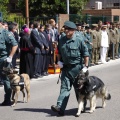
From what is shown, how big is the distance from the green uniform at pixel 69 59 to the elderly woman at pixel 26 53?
18.2 feet

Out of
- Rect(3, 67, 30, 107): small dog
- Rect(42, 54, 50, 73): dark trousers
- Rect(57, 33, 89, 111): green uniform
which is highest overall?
Rect(57, 33, 89, 111): green uniform

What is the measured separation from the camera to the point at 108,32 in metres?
19.2

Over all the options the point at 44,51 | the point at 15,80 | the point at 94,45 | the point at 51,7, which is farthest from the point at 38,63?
the point at 51,7

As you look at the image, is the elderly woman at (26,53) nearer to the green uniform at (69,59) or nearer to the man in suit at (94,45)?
the man in suit at (94,45)

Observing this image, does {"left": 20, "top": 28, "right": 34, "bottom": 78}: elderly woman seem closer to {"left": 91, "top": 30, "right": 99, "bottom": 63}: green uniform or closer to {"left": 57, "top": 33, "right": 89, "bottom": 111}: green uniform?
{"left": 91, "top": 30, "right": 99, "bottom": 63}: green uniform

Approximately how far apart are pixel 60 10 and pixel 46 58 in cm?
2704

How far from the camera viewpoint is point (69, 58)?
8109 mm

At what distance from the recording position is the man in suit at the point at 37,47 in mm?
13922

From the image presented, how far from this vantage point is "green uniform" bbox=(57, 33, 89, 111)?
318 inches

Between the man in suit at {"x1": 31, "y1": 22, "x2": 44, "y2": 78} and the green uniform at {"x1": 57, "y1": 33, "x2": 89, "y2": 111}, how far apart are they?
18.9 ft

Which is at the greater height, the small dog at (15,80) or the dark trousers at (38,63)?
the small dog at (15,80)

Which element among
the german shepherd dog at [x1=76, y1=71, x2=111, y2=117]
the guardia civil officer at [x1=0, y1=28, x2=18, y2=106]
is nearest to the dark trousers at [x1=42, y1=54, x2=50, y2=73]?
the guardia civil officer at [x1=0, y1=28, x2=18, y2=106]

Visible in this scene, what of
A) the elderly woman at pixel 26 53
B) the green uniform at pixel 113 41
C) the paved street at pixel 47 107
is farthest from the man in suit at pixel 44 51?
the green uniform at pixel 113 41

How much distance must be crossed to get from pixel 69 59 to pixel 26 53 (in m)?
5.93
